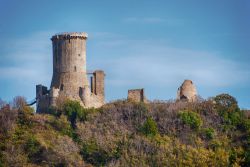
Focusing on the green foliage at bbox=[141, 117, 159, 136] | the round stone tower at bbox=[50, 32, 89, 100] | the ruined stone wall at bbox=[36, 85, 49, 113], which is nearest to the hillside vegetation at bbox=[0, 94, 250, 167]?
the green foliage at bbox=[141, 117, 159, 136]

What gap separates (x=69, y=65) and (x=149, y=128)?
723 centimetres

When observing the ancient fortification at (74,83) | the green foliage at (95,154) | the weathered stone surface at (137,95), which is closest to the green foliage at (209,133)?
the ancient fortification at (74,83)

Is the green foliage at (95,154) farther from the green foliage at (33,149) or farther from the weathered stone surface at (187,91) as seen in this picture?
the weathered stone surface at (187,91)

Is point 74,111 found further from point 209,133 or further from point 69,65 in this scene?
point 209,133

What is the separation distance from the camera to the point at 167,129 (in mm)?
110688

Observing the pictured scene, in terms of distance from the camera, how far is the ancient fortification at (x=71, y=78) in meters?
113

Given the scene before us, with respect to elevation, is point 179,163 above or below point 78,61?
below

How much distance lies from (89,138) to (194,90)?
29.2 ft

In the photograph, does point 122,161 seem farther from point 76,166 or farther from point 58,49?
point 58,49

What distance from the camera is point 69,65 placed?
114m

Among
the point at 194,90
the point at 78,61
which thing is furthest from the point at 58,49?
the point at 194,90

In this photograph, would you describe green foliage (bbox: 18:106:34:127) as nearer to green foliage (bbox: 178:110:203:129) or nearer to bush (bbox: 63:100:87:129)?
bush (bbox: 63:100:87:129)

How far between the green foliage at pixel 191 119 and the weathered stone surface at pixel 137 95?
3397 mm

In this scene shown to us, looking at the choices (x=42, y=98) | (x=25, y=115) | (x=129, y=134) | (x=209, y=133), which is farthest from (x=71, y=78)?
(x=209, y=133)
